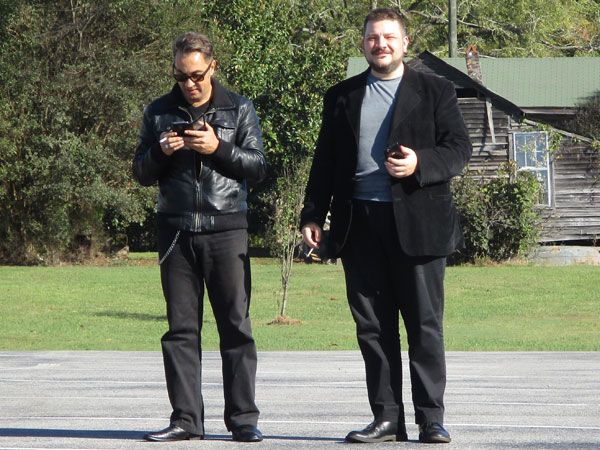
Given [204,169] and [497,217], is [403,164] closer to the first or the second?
[204,169]

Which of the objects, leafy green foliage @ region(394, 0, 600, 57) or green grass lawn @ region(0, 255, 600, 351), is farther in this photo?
leafy green foliage @ region(394, 0, 600, 57)

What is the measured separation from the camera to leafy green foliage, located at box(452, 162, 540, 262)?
28344mm

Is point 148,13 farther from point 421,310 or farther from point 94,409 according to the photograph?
point 421,310

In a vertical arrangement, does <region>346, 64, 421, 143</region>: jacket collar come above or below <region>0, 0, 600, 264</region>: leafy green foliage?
below

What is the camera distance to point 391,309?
5.62 metres

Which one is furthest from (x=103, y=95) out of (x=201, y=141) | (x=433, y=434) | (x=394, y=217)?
(x=433, y=434)

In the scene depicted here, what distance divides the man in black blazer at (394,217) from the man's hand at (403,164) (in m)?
0.05

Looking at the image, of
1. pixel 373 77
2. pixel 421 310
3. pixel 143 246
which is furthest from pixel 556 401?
pixel 143 246

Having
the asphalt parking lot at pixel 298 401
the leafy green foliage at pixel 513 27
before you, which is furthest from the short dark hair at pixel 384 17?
the leafy green foliage at pixel 513 27

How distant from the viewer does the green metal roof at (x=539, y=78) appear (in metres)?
37.0

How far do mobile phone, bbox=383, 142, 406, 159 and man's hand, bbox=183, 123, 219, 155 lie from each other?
2.81ft

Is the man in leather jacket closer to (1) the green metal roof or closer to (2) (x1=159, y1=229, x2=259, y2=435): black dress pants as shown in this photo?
(2) (x1=159, y1=229, x2=259, y2=435): black dress pants

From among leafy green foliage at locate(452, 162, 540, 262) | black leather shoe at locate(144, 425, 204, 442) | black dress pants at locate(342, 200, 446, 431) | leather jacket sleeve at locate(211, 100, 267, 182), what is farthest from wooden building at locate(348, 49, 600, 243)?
black leather shoe at locate(144, 425, 204, 442)

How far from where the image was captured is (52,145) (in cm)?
2906
